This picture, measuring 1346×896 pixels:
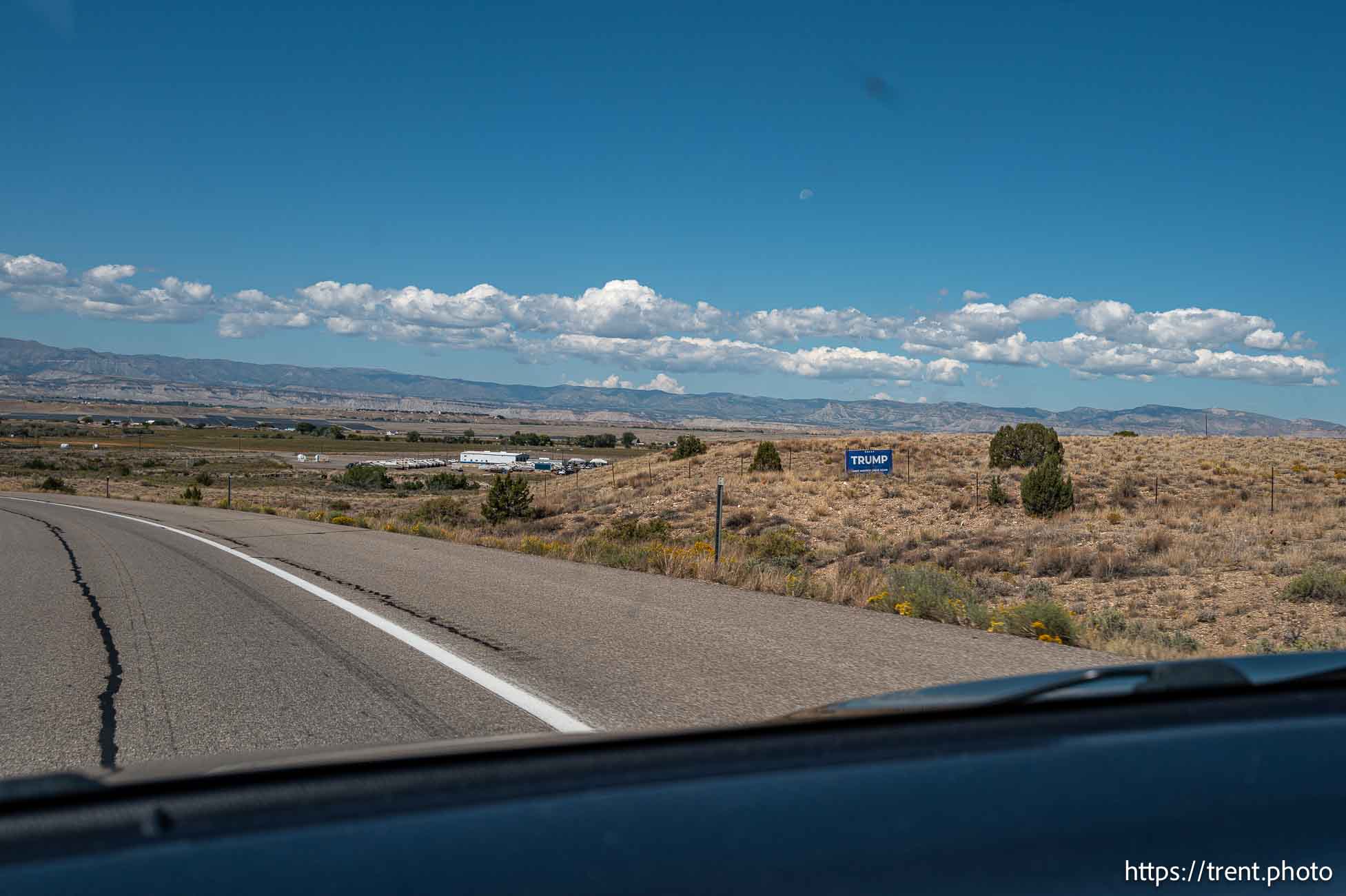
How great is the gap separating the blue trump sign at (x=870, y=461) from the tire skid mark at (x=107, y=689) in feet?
65.4

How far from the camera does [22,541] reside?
711 inches

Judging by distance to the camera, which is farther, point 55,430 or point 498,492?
point 55,430

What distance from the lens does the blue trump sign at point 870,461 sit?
27344 millimetres

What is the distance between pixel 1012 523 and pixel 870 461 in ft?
17.8

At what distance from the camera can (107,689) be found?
21.0 feet

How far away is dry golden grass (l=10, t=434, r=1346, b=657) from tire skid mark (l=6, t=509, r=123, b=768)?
22.0 feet

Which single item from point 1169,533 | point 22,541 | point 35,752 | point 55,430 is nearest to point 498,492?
point 22,541

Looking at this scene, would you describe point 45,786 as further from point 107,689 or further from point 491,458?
point 491,458

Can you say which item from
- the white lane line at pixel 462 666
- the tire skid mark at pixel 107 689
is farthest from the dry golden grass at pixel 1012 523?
the tire skid mark at pixel 107 689

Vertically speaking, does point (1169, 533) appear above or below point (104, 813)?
below

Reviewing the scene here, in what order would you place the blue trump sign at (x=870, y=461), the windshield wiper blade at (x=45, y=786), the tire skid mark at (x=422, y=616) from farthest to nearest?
the blue trump sign at (x=870, y=461), the tire skid mark at (x=422, y=616), the windshield wiper blade at (x=45, y=786)

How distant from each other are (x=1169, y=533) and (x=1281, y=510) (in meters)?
6.83

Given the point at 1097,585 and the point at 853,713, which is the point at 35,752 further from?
the point at 1097,585

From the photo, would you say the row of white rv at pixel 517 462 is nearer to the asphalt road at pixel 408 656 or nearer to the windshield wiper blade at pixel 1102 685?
the asphalt road at pixel 408 656
